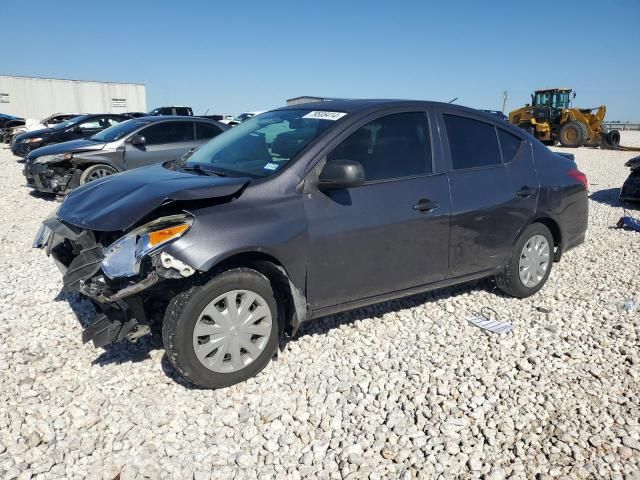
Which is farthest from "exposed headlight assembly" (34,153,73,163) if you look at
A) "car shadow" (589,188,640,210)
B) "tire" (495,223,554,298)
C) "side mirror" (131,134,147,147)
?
"car shadow" (589,188,640,210)

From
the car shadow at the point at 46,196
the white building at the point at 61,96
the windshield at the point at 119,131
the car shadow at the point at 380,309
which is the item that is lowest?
the car shadow at the point at 380,309

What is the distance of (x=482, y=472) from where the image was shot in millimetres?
2564

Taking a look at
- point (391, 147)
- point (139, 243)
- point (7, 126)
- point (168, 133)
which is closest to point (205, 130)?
point (168, 133)

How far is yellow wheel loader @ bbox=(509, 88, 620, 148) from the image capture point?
2464cm

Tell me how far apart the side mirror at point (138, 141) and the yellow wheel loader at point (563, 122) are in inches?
803

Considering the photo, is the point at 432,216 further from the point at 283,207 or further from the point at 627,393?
the point at 627,393

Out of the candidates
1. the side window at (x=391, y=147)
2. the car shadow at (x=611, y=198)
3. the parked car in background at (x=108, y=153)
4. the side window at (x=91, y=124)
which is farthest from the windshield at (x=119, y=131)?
the car shadow at (x=611, y=198)

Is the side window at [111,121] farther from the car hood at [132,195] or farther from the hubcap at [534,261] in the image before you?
the hubcap at [534,261]

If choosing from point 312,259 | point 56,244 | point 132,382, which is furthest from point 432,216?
point 56,244

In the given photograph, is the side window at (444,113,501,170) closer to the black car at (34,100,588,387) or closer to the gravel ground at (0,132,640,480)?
the black car at (34,100,588,387)

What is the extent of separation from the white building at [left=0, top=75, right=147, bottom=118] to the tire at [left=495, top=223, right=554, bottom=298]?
137 ft

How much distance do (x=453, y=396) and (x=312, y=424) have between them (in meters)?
0.93

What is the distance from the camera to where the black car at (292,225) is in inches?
118

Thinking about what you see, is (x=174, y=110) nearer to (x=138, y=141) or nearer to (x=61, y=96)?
(x=138, y=141)
